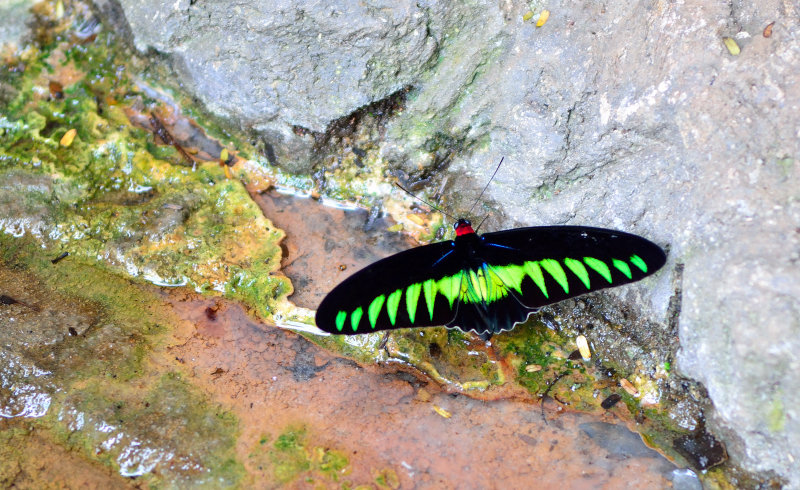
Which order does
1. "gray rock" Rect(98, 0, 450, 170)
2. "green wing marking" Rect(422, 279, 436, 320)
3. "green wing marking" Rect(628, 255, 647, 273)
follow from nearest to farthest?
1. "green wing marking" Rect(628, 255, 647, 273)
2. "green wing marking" Rect(422, 279, 436, 320)
3. "gray rock" Rect(98, 0, 450, 170)

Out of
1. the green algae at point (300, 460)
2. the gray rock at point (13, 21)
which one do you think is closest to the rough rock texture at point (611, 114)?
the gray rock at point (13, 21)

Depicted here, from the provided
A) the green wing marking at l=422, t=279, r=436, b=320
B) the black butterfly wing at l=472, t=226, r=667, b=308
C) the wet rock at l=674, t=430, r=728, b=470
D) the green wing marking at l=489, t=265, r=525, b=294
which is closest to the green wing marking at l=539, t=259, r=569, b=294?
the black butterfly wing at l=472, t=226, r=667, b=308

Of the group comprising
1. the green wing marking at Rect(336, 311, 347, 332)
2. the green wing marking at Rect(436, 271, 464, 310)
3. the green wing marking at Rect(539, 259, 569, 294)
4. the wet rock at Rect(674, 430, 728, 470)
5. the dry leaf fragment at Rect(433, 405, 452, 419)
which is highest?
the green wing marking at Rect(539, 259, 569, 294)

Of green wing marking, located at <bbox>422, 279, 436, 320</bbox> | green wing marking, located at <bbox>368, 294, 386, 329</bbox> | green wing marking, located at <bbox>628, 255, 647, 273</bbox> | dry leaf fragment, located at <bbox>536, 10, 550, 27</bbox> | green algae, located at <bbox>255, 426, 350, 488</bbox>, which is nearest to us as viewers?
green algae, located at <bbox>255, 426, 350, 488</bbox>

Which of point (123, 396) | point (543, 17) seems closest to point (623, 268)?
point (543, 17)

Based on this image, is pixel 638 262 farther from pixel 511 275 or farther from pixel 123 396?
pixel 123 396

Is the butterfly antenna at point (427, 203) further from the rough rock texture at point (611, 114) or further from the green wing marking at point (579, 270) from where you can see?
the green wing marking at point (579, 270)

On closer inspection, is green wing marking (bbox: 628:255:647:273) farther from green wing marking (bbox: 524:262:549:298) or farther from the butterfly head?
the butterfly head
